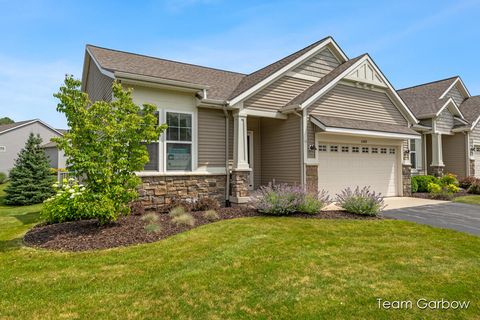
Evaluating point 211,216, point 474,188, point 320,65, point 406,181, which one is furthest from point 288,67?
point 474,188

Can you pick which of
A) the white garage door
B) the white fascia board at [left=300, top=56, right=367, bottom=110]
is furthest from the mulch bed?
the white garage door

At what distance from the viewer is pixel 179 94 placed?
9.53m

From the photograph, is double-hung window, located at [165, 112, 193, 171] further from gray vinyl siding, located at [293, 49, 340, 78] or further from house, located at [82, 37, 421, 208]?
gray vinyl siding, located at [293, 49, 340, 78]

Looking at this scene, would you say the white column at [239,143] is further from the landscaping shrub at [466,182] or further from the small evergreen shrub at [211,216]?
the landscaping shrub at [466,182]

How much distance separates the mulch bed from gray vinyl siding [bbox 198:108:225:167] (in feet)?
8.38

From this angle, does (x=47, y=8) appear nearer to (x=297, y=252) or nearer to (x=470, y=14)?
(x=297, y=252)

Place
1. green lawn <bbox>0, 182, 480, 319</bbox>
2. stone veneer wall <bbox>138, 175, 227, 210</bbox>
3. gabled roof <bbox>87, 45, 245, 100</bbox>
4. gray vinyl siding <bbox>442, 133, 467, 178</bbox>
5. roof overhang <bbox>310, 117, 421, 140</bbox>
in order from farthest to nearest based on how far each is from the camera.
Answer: gray vinyl siding <bbox>442, 133, 467, 178</bbox>, gabled roof <bbox>87, 45, 245, 100</bbox>, roof overhang <bbox>310, 117, 421, 140</bbox>, stone veneer wall <bbox>138, 175, 227, 210</bbox>, green lawn <bbox>0, 182, 480, 319</bbox>

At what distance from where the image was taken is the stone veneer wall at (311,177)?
10.1m

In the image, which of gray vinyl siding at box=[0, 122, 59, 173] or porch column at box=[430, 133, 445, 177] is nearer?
porch column at box=[430, 133, 445, 177]

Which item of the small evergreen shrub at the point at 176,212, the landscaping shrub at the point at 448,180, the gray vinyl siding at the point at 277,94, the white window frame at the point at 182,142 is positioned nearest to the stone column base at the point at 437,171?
the landscaping shrub at the point at 448,180

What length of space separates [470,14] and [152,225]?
42.5ft

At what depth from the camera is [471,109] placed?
18156 millimetres

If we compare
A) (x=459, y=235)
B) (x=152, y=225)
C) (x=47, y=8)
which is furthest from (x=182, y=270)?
(x=47, y=8)

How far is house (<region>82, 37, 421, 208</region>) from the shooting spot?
368 inches
